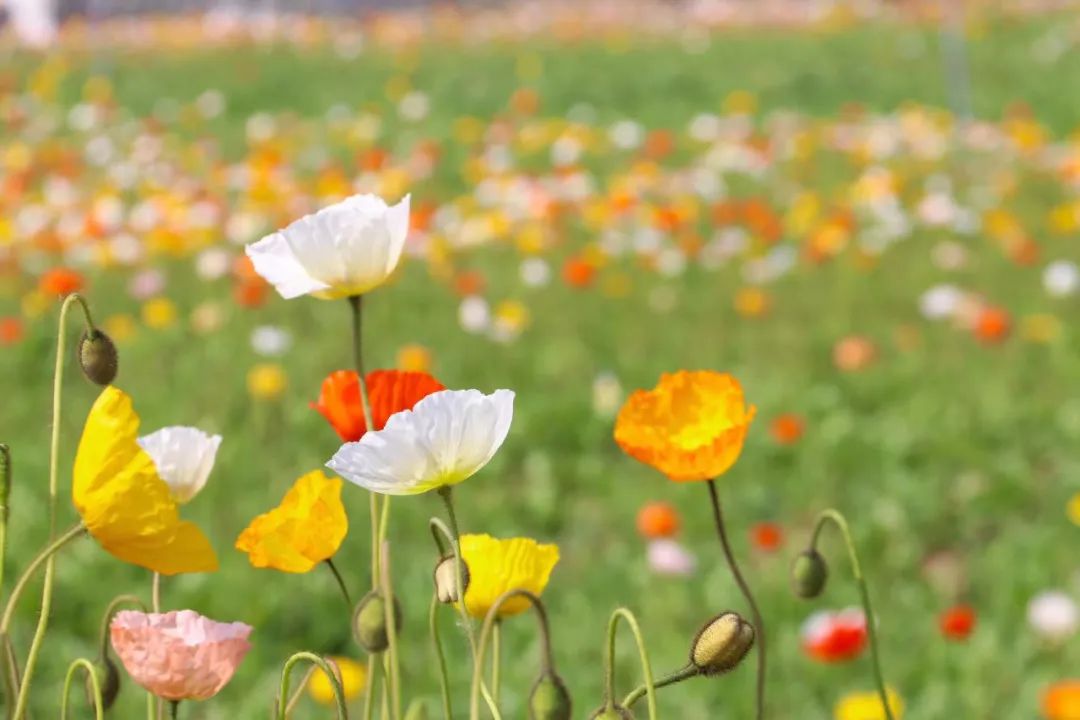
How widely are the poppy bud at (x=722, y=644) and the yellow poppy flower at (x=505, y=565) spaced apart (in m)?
0.10

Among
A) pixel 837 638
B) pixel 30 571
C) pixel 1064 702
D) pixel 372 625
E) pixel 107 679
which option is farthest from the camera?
pixel 837 638

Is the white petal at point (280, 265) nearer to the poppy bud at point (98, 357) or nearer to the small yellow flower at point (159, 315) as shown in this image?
the poppy bud at point (98, 357)

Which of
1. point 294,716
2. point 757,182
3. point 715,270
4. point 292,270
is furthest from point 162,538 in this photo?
point 757,182

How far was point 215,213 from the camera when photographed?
4406 mm

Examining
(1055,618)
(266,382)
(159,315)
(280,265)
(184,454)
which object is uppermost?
(280,265)

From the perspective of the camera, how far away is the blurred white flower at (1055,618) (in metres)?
2.30

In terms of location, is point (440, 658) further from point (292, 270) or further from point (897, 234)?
point (897, 234)

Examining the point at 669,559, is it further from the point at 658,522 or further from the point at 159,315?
the point at 159,315

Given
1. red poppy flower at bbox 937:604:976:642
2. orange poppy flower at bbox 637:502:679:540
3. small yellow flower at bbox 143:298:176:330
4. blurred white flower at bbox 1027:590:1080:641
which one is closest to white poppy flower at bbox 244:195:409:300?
red poppy flower at bbox 937:604:976:642

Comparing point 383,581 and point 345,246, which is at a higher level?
point 345,246

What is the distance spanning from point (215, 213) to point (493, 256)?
0.88 metres

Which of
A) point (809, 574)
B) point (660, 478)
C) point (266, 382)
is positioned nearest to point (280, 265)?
point (809, 574)

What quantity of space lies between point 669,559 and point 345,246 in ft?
5.41

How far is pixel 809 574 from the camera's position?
39.4 inches
